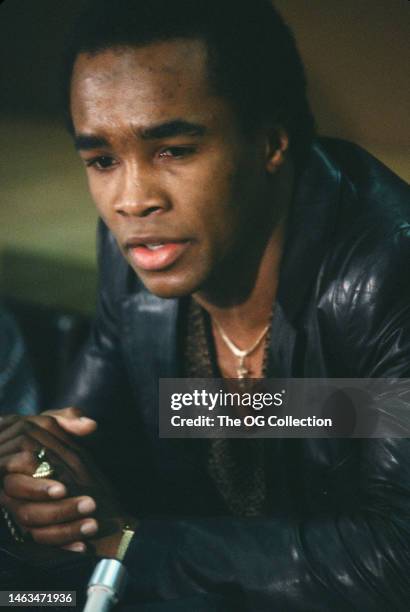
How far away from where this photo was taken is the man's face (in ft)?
2.61

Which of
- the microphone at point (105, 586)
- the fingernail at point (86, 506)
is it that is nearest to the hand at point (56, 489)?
the fingernail at point (86, 506)

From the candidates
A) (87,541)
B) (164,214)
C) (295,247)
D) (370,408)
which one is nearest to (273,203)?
(295,247)

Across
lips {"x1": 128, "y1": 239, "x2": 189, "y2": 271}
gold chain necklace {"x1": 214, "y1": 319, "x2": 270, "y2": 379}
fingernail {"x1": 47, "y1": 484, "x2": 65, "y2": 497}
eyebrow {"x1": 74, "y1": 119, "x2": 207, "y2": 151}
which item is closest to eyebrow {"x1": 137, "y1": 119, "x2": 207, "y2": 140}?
eyebrow {"x1": 74, "y1": 119, "x2": 207, "y2": 151}

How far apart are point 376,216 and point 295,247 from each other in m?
0.11

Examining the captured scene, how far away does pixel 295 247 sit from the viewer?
0.92 meters

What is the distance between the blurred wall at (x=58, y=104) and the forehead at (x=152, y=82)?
14 cm

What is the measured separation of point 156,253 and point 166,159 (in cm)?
12

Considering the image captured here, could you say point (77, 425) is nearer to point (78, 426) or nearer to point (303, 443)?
point (78, 426)

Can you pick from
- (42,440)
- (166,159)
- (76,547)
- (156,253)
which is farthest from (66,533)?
(166,159)

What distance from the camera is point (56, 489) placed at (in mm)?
856

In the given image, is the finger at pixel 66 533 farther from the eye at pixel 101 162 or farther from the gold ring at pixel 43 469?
the eye at pixel 101 162

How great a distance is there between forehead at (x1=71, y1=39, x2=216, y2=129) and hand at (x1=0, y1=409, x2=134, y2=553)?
0.41 meters

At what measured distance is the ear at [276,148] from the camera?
0.90m

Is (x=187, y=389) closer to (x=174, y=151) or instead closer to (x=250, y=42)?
(x=174, y=151)
